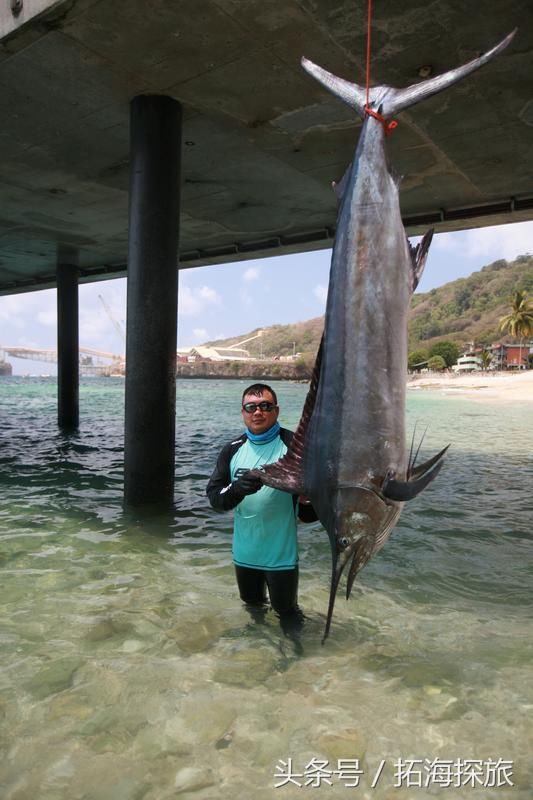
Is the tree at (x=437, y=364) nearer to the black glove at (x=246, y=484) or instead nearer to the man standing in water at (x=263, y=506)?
the man standing in water at (x=263, y=506)

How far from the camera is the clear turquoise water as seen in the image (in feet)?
11.0

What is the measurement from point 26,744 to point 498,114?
30.3 ft

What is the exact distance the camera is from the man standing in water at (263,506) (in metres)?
4.21

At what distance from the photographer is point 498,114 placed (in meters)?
8.74

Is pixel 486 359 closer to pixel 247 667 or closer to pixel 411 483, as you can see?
pixel 247 667

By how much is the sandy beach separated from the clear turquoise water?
4825 cm

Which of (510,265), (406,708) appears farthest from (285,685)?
(510,265)

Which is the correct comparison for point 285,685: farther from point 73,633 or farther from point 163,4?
point 163,4

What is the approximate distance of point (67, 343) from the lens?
2247 centimetres

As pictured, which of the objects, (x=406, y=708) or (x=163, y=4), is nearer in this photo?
(x=406, y=708)

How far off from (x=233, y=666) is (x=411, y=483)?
98.1 inches

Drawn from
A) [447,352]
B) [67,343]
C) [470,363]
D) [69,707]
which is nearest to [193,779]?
[69,707]

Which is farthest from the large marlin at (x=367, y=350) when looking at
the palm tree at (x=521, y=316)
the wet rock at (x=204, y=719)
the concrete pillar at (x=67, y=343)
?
the palm tree at (x=521, y=316)

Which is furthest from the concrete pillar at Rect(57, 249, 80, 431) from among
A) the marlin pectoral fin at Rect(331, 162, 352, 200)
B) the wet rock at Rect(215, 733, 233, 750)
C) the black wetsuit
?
the marlin pectoral fin at Rect(331, 162, 352, 200)
